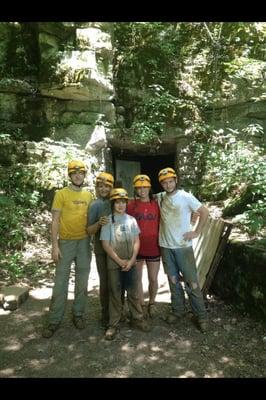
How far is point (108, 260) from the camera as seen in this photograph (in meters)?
4.44

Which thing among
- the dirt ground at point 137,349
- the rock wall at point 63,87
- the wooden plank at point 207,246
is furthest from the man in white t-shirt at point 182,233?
the rock wall at point 63,87

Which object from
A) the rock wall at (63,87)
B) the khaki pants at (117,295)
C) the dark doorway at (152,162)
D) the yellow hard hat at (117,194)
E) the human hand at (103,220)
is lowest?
the khaki pants at (117,295)

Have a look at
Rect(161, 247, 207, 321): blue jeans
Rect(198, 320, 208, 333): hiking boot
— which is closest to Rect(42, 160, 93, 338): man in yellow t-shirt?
Rect(161, 247, 207, 321): blue jeans

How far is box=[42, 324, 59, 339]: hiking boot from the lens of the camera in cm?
446

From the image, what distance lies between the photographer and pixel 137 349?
418 cm

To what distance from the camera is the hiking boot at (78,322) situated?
4668mm

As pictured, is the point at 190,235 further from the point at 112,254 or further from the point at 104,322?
the point at 104,322

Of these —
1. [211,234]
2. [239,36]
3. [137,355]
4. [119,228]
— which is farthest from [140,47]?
[137,355]

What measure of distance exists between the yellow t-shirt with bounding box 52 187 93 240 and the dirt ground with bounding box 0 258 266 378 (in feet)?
4.07

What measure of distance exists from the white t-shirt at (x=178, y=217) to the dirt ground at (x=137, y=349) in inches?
43.7

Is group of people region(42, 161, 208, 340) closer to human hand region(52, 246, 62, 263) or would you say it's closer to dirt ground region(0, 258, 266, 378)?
human hand region(52, 246, 62, 263)

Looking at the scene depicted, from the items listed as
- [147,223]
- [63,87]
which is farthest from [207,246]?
[63,87]

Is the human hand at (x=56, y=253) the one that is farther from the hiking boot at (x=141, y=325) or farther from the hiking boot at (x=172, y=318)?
the hiking boot at (x=172, y=318)
